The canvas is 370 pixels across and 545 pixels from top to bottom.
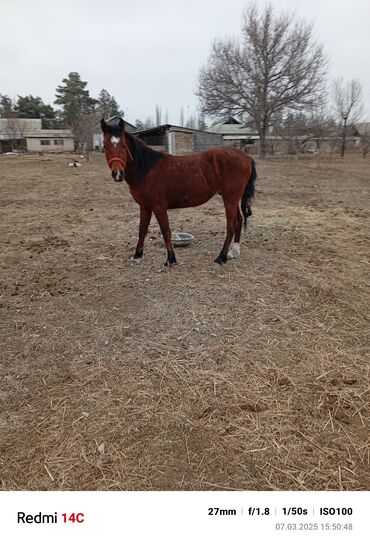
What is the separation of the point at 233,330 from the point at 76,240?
11.8ft

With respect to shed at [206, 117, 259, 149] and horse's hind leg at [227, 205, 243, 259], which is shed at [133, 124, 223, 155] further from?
horse's hind leg at [227, 205, 243, 259]

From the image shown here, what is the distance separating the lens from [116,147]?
348 centimetres

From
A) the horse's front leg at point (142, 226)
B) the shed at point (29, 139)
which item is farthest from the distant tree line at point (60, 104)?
the horse's front leg at point (142, 226)

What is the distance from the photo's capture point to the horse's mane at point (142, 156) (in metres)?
3.80

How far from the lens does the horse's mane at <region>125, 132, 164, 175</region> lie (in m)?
3.80

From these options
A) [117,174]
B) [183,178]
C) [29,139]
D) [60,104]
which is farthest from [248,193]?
[60,104]

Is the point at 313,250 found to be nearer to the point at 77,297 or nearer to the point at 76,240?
the point at 77,297

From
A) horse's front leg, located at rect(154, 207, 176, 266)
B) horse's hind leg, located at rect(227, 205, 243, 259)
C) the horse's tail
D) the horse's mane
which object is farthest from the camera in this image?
horse's hind leg, located at rect(227, 205, 243, 259)

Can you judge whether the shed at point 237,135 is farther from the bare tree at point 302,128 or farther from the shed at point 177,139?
the shed at point 177,139

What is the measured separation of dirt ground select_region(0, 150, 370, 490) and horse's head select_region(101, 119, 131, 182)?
125 cm

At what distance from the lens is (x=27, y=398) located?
7.19 ft

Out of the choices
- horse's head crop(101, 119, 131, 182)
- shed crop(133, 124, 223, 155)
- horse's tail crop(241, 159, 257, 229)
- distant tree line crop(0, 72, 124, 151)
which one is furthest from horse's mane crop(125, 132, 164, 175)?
distant tree line crop(0, 72, 124, 151)

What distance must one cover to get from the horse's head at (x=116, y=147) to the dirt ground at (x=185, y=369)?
1250 millimetres

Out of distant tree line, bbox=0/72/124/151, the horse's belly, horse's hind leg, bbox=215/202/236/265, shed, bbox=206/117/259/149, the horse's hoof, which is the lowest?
the horse's hoof
